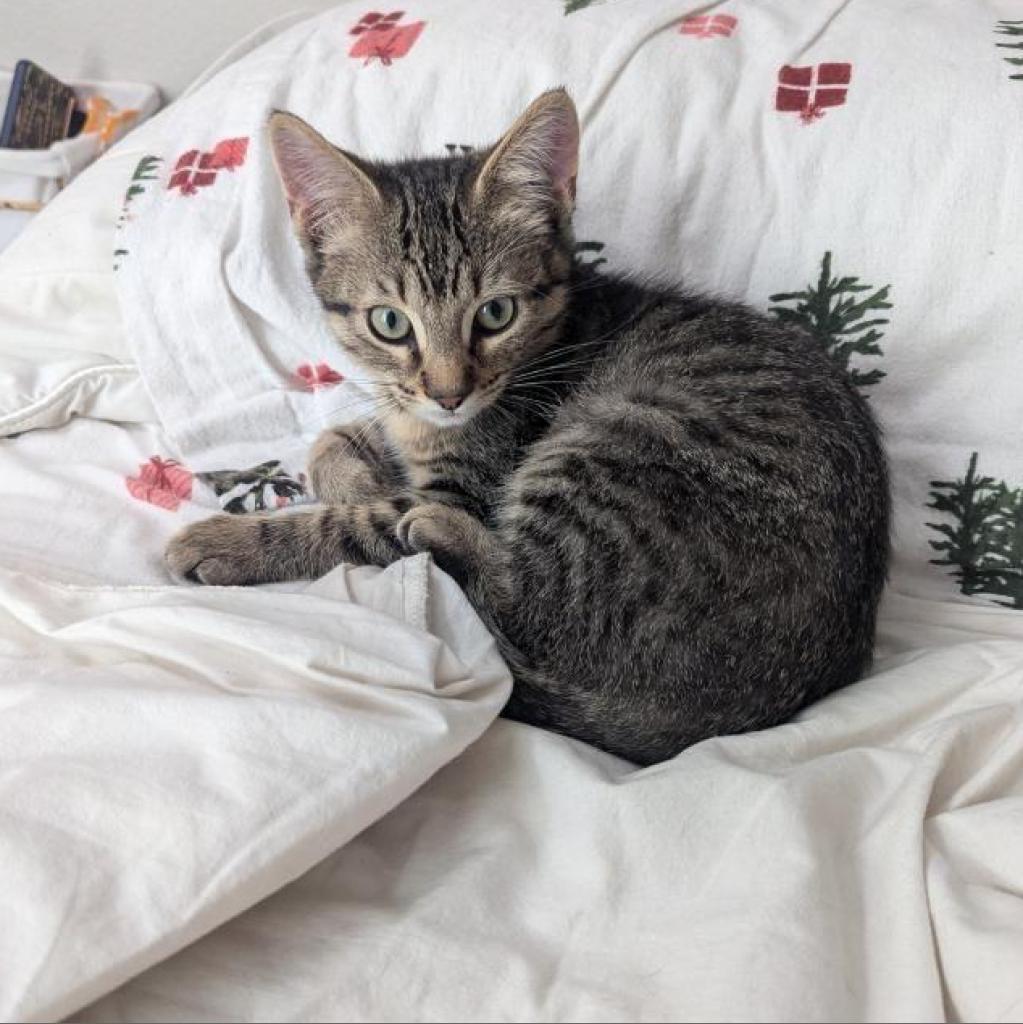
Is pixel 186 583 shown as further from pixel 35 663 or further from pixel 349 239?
pixel 349 239

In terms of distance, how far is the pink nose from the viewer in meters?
1.31

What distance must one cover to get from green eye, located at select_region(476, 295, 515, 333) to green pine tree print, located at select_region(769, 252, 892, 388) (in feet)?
1.32

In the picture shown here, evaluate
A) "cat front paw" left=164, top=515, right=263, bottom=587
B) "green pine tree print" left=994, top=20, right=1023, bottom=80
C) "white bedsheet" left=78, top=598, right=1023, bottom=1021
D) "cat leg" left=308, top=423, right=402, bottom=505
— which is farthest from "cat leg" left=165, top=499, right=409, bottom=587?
"green pine tree print" left=994, top=20, right=1023, bottom=80

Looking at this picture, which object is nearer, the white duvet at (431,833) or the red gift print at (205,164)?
the white duvet at (431,833)

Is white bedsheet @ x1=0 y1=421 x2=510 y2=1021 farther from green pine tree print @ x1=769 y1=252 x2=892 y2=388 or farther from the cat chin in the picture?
green pine tree print @ x1=769 y1=252 x2=892 y2=388

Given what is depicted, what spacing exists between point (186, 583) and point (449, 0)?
1103 millimetres

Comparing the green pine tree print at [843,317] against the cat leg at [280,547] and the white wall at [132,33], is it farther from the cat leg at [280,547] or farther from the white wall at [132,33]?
the white wall at [132,33]

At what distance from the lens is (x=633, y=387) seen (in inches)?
53.8

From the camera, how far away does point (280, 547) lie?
1.36 m

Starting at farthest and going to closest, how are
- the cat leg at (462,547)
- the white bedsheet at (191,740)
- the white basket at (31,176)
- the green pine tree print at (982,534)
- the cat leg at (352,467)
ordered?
the white basket at (31,176)
the cat leg at (352,467)
the green pine tree print at (982,534)
the cat leg at (462,547)
the white bedsheet at (191,740)

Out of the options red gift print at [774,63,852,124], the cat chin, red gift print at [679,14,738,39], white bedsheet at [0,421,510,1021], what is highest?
red gift print at [679,14,738,39]

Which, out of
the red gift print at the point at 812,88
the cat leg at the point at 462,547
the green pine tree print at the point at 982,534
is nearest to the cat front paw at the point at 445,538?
the cat leg at the point at 462,547

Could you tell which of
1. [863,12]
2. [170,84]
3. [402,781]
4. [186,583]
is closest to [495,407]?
[186,583]

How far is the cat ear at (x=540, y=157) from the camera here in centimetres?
122
